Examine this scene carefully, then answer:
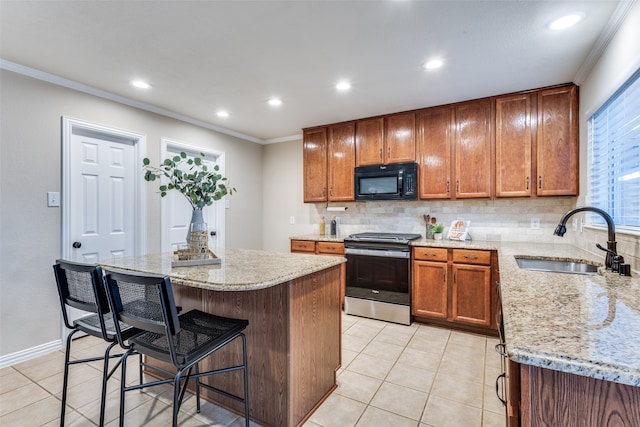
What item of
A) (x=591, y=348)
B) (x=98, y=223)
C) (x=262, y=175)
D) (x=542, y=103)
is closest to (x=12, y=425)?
(x=98, y=223)

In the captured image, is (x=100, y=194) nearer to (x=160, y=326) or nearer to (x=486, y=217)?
(x=160, y=326)

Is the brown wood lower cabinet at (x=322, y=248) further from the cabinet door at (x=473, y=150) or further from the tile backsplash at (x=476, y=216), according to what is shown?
the cabinet door at (x=473, y=150)

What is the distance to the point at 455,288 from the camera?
3010mm

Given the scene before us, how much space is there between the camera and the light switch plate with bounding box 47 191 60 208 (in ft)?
8.52

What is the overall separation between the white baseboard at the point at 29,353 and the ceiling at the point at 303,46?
2343mm

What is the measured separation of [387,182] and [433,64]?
143 cm

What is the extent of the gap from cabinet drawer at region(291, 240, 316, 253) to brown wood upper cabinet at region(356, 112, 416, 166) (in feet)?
3.92

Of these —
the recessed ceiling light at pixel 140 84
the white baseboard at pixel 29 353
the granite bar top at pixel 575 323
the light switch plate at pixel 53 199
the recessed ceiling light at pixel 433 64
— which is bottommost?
the white baseboard at pixel 29 353

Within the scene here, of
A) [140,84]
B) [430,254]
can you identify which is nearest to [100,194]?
[140,84]

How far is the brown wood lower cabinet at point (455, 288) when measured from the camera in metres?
2.87

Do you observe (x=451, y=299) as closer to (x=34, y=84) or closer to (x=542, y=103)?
(x=542, y=103)

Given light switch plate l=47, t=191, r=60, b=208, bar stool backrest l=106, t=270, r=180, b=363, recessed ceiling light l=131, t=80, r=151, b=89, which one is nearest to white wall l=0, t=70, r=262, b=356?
light switch plate l=47, t=191, r=60, b=208

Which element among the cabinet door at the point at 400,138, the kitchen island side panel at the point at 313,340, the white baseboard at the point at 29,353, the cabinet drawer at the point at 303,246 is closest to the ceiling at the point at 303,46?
the cabinet door at the point at 400,138

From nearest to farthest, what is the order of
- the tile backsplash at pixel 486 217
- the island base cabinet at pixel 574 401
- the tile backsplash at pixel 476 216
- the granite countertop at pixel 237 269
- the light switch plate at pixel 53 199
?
the island base cabinet at pixel 574 401
the granite countertop at pixel 237 269
the light switch plate at pixel 53 199
the tile backsplash at pixel 486 217
the tile backsplash at pixel 476 216
